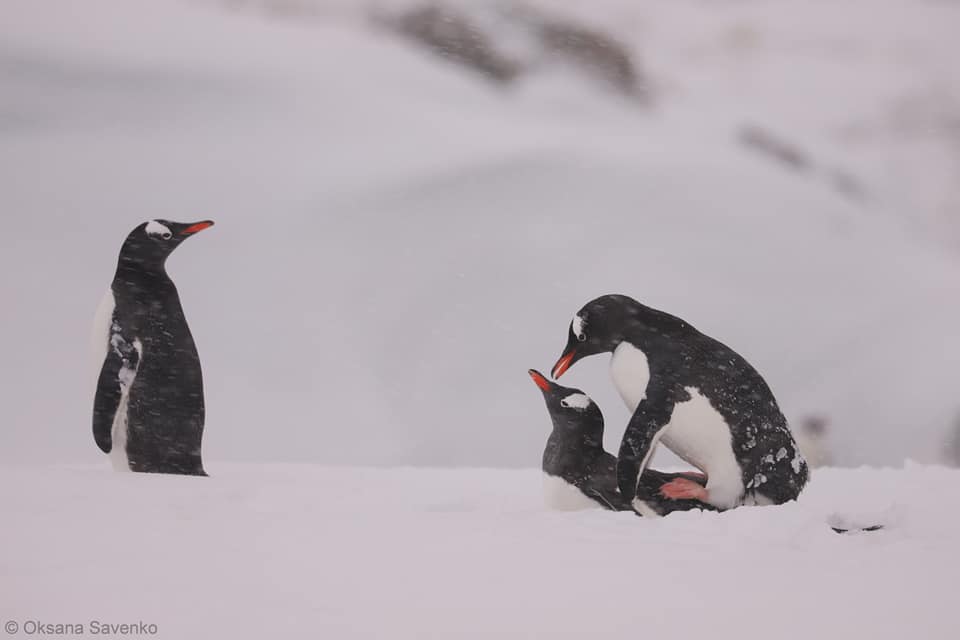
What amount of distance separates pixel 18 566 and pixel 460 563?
675 mm

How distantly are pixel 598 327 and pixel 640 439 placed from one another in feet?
1.08

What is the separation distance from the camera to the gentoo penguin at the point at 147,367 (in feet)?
7.77

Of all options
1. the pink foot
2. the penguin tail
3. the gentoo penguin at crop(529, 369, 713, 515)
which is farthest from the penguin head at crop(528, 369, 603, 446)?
the penguin tail

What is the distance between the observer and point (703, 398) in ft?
6.67

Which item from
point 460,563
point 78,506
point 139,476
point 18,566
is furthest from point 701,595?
point 139,476

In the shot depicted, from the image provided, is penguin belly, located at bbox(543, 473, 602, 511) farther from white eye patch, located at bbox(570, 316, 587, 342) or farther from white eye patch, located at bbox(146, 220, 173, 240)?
white eye patch, located at bbox(146, 220, 173, 240)

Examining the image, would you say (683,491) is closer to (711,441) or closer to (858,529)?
(711,441)

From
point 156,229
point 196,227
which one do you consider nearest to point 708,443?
point 196,227

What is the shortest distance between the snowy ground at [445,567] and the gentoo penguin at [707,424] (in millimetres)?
111

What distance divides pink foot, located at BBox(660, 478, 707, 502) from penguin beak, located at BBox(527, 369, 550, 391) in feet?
1.28

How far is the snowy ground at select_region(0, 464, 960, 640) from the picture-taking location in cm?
123

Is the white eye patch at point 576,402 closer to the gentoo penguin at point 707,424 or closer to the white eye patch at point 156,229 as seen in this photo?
the gentoo penguin at point 707,424

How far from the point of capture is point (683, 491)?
2.03 meters

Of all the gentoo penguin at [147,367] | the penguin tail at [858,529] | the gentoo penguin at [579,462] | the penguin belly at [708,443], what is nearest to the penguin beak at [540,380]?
the gentoo penguin at [579,462]
